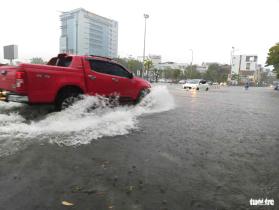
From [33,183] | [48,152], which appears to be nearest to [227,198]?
[33,183]

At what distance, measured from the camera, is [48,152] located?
4.31 meters

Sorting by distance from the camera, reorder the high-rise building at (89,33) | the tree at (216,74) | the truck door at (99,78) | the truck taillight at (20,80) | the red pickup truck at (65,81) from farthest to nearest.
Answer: the tree at (216,74)
the high-rise building at (89,33)
the truck door at (99,78)
the red pickup truck at (65,81)
the truck taillight at (20,80)

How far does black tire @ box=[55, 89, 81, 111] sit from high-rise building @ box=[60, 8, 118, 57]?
86.4m

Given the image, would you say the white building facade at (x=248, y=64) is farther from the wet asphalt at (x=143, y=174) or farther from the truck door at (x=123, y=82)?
the wet asphalt at (x=143, y=174)

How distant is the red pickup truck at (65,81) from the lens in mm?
6184

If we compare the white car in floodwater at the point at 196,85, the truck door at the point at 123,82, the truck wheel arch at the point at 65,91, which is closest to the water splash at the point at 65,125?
the truck wheel arch at the point at 65,91

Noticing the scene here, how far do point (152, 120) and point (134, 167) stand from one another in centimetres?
398

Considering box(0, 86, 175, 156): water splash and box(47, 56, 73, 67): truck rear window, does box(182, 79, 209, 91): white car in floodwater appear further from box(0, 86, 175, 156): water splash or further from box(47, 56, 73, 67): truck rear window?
box(47, 56, 73, 67): truck rear window

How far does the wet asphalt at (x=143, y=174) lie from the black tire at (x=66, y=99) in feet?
7.52

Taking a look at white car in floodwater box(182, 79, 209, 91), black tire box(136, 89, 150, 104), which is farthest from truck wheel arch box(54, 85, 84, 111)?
white car in floodwater box(182, 79, 209, 91)

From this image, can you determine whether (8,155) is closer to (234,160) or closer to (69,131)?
(69,131)

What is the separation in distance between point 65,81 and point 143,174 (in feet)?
13.6

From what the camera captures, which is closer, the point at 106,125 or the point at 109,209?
the point at 109,209

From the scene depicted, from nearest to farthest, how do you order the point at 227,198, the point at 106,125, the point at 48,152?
1. the point at 227,198
2. the point at 48,152
3. the point at 106,125
